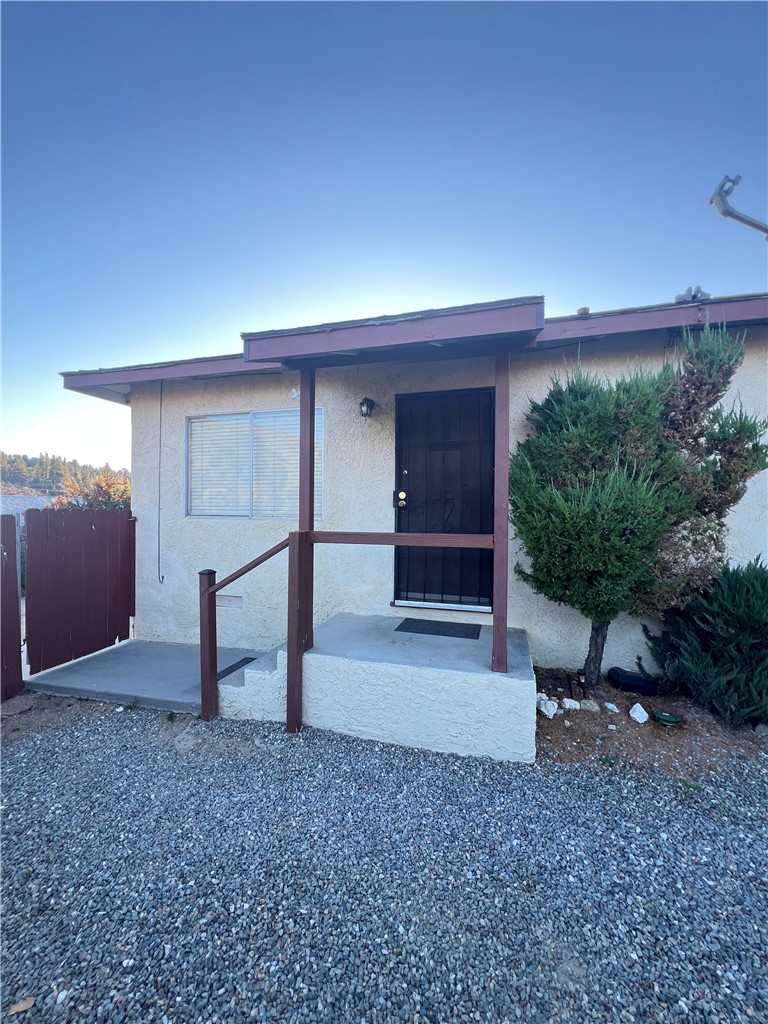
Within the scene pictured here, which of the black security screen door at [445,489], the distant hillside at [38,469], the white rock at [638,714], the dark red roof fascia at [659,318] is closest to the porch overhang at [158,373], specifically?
the black security screen door at [445,489]

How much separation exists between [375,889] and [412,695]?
117 cm

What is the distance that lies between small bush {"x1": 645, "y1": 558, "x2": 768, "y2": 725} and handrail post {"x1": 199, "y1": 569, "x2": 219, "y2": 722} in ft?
12.0

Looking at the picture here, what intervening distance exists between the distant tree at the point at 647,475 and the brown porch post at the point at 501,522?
33cm

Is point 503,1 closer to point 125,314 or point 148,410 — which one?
point 148,410

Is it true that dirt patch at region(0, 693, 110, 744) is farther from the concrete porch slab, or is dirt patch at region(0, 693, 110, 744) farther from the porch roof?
the porch roof

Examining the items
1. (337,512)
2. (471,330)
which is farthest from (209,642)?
(471,330)

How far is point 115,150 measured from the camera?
5.17 metres

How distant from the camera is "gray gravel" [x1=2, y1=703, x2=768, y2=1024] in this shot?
1393 mm

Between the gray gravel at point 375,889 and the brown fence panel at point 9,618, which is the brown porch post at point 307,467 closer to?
the gray gravel at point 375,889

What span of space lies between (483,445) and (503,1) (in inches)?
181

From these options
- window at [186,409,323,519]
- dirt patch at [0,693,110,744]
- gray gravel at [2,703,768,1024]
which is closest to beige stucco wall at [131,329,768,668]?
window at [186,409,323,519]

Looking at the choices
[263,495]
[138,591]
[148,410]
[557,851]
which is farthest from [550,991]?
[148,410]

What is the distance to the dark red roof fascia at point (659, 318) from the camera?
3203mm

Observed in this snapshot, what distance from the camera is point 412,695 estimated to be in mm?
2904
